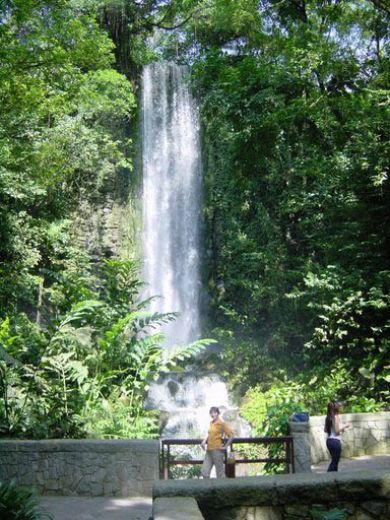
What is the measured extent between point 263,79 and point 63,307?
892cm

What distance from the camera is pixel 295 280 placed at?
69.4 ft

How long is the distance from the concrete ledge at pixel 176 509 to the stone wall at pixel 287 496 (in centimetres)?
22

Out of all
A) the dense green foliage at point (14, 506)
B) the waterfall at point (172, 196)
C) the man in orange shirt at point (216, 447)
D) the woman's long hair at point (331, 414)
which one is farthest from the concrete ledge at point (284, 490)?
the waterfall at point (172, 196)

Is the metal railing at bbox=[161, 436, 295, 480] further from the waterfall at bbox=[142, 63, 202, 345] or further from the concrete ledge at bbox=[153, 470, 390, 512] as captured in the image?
the waterfall at bbox=[142, 63, 202, 345]

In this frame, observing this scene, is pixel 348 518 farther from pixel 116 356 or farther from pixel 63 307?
pixel 63 307

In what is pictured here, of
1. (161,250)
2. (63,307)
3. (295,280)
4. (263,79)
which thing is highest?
(263,79)

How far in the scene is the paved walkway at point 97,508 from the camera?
7.46 metres

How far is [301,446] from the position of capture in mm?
10102

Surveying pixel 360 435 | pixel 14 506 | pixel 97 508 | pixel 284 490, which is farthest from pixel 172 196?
pixel 284 490

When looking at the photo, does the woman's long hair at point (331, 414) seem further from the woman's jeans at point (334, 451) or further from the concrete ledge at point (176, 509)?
the concrete ledge at point (176, 509)

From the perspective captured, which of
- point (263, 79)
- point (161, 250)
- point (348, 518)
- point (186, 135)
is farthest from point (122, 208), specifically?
point (348, 518)

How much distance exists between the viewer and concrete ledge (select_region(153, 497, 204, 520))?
4.07 m

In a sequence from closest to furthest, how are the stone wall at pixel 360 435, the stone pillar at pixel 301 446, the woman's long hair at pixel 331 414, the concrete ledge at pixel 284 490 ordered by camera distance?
the concrete ledge at pixel 284 490 < the woman's long hair at pixel 331 414 < the stone pillar at pixel 301 446 < the stone wall at pixel 360 435

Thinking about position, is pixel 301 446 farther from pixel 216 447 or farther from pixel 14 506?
pixel 14 506
